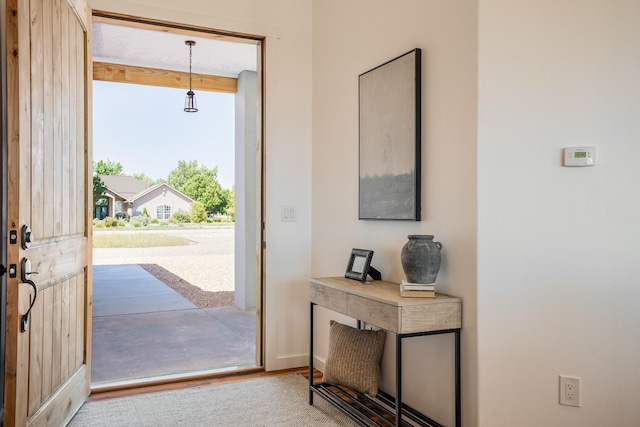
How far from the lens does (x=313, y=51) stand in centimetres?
365

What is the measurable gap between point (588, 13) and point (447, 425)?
6.08 feet

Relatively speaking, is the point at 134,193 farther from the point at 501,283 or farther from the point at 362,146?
the point at 501,283

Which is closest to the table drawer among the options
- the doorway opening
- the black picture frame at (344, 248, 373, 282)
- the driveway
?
the black picture frame at (344, 248, 373, 282)

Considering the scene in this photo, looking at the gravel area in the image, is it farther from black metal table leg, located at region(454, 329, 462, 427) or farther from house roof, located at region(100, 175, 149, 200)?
black metal table leg, located at region(454, 329, 462, 427)

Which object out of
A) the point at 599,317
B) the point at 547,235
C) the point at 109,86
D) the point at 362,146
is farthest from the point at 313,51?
the point at 109,86

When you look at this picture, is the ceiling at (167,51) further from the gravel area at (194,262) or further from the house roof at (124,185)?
the house roof at (124,185)

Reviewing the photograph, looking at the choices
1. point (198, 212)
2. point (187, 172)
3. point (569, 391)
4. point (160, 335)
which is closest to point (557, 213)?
point (569, 391)

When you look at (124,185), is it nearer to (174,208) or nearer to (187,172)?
(174,208)

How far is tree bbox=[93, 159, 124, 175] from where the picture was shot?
1082 centimetres

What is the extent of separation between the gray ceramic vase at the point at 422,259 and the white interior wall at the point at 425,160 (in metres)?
0.08

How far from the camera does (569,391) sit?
6.77 ft

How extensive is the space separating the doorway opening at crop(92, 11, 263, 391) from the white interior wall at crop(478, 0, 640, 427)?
186cm

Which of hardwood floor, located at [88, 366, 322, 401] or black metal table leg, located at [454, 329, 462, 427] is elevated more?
black metal table leg, located at [454, 329, 462, 427]

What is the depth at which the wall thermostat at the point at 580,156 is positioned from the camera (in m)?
2.02
